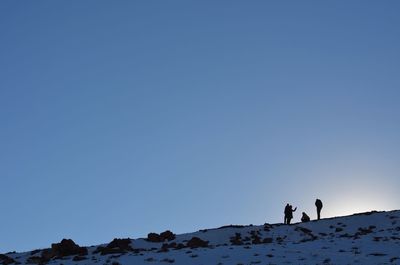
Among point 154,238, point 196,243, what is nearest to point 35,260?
point 154,238

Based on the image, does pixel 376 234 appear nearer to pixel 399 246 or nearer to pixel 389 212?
pixel 399 246

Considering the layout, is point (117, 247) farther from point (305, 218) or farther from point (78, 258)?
point (305, 218)

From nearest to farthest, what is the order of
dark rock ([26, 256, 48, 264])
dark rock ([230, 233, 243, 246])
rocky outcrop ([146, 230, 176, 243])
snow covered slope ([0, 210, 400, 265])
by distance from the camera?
snow covered slope ([0, 210, 400, 265]) → dark rock ([26, 256, 48, 264]) → dark rock ([230, 233, 243, 246]) → rocky outcrop ([146, 230, 176, 243])

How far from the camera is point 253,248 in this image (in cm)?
2702

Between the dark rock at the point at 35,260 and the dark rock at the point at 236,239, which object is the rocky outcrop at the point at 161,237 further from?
the dark rock at the point at 35,260

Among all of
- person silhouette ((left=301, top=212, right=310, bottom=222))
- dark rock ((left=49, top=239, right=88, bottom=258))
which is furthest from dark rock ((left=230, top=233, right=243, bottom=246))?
dark rock ((left=49, top=239, right=88, bottom=258))

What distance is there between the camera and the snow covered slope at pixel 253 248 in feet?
79.7

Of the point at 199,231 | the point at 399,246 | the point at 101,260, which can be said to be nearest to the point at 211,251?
the point at 101,260

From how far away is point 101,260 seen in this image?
2636cm

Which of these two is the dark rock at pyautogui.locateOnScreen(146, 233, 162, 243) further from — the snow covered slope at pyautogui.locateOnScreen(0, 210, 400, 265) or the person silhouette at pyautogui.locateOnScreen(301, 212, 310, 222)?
the person silhouette at pyautogui.locateOnScreen(301, 212, 310, 222)

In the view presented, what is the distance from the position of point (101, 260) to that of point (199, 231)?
43.5 ft

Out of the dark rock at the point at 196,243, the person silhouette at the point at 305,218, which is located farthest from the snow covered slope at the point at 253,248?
the person silhouette at the point at 305,218

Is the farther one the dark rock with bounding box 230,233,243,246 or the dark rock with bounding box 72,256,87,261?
the dark rock with bounding box 230,233,243,246

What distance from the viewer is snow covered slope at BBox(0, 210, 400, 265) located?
2430 centimetres
